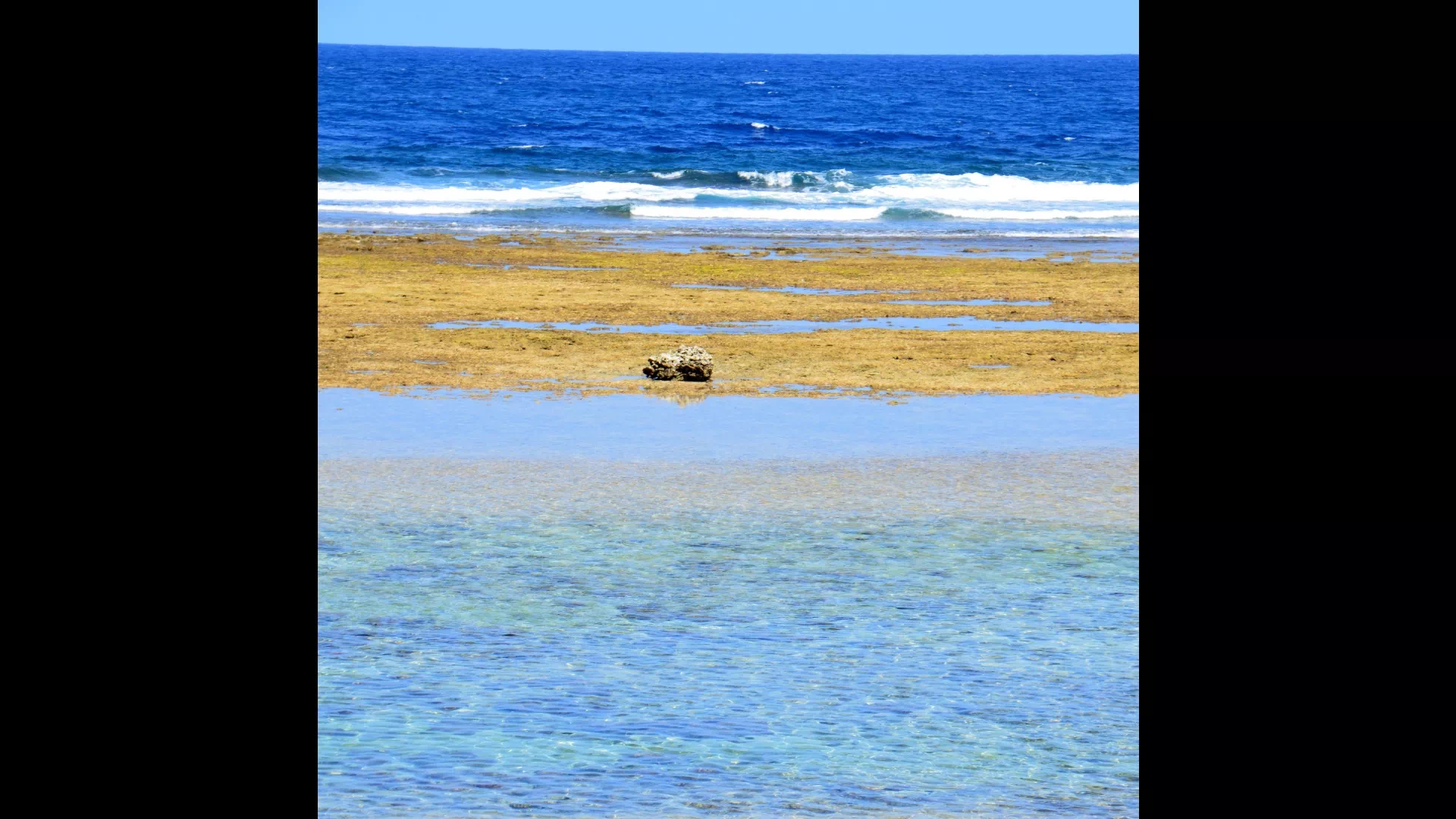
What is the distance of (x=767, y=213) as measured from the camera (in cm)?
3428

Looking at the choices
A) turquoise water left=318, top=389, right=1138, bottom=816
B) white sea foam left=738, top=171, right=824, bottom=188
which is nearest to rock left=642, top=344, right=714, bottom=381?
turquoise water left=318, top=389, right=1138, bottom=816

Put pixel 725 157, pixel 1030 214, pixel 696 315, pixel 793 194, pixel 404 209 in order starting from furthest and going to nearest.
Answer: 1. pixel 725 157
2. pixel 793 194
3. pixel 1030 214
4. pixel 404 209
5. pixel 696 315

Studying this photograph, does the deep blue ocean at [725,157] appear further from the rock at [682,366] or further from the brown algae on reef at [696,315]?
the rock at [682,366]

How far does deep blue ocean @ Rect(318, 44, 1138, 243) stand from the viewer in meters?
33.0

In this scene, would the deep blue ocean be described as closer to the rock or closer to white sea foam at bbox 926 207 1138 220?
white sea foam at bbox 926 207 1138 220

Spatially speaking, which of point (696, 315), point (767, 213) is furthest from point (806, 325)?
point (767, 213)

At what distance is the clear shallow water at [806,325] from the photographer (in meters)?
16.0

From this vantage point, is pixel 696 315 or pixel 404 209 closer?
pixel 696 315

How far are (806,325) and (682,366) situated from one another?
354 cm

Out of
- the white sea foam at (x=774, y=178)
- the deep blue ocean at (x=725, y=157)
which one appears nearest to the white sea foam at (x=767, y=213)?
the deep blue ocean at (x=725, y=157)

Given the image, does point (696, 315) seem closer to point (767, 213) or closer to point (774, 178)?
point (767, 213)

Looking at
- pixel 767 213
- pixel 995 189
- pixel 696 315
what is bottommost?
pixel 696 315
